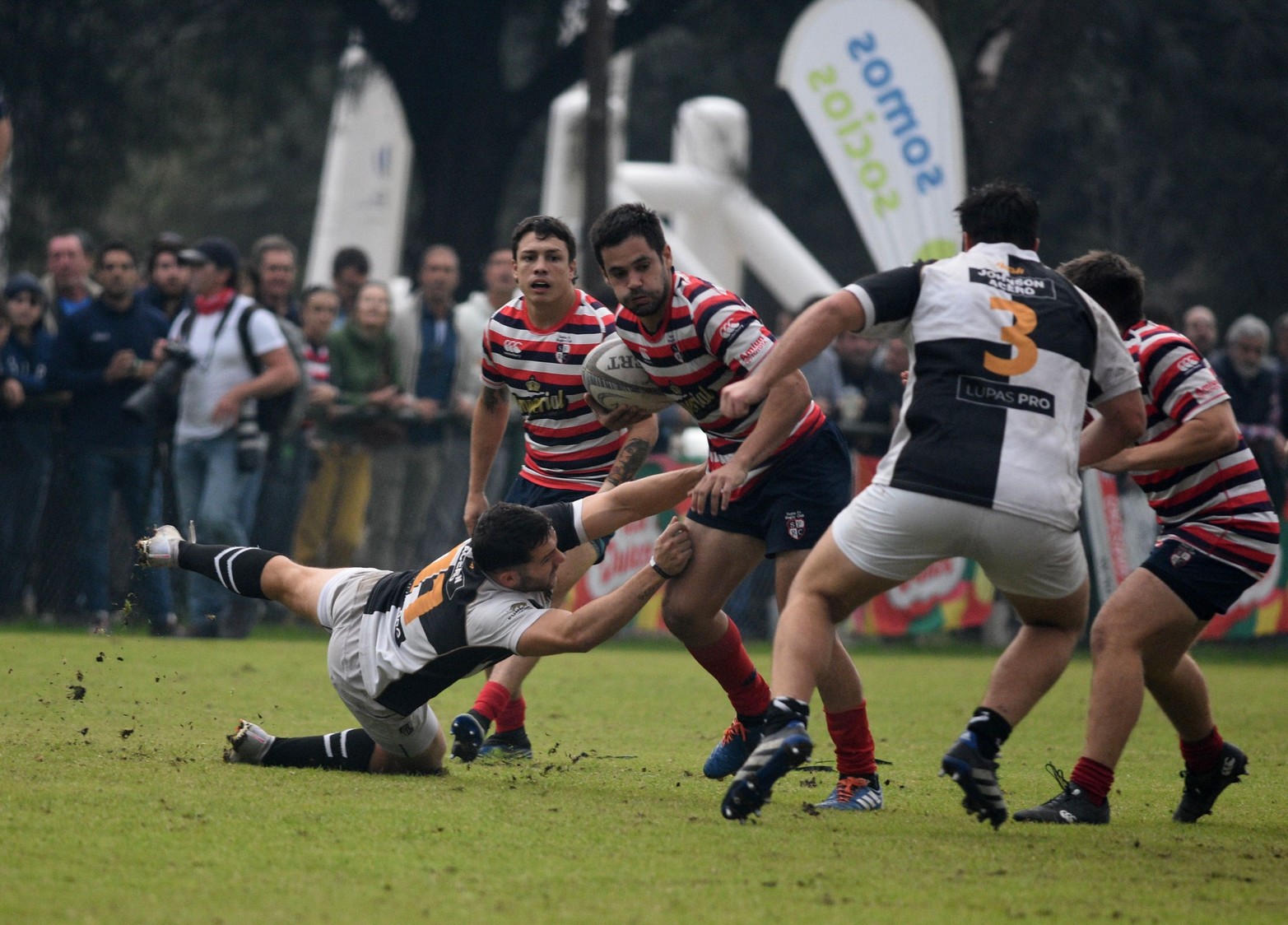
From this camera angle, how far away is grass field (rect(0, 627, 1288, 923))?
421 centimetres

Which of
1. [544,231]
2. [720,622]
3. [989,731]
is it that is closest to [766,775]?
[989,731]

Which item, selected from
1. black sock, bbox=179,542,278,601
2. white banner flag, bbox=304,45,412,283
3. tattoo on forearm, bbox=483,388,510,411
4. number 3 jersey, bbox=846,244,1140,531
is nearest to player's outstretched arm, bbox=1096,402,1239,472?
number 3 jersey, bbox=846,244,1140,531

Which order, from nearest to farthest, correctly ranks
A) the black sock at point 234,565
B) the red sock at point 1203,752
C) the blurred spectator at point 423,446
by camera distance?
the red sock at point 1203,752, the black sock at point 234,565, the blurred spectator at point 423,446

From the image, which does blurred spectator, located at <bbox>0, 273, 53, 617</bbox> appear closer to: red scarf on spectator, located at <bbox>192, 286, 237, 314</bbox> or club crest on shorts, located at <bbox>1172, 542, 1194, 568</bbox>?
red scarf on spectator, located at <bbox>192, 286, 237, 314</bbox>

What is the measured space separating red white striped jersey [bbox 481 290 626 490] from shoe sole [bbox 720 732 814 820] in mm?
2498

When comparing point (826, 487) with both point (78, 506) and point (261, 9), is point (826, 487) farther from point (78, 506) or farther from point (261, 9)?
point (261, 9)

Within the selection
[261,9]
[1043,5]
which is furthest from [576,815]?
[261,9]

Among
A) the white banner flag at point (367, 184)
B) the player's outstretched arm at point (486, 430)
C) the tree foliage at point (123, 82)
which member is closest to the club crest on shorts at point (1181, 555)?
the player's outstretched arm at point (486, 430)

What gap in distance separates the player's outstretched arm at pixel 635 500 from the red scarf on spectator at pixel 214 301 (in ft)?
19.7

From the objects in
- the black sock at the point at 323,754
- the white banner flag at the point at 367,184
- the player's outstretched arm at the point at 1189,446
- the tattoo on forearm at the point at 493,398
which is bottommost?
the black sock at the point at 323,754

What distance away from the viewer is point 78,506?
1177cm

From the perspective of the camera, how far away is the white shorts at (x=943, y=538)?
5.11 m

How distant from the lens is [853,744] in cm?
600

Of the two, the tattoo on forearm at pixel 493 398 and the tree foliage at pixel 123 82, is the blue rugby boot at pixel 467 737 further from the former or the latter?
the tree foliage at pixel 123 82
